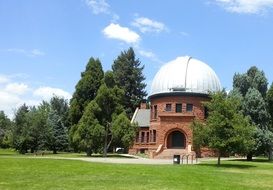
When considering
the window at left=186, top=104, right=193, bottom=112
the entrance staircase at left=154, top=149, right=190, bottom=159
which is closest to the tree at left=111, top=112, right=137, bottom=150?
the entrance staircase at left=154, top=149, right=190, bottom=159

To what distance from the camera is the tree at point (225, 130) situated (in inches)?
1406

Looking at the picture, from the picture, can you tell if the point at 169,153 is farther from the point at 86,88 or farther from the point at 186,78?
the point at 86,88

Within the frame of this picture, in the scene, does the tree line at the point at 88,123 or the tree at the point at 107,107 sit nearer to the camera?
the tree line at the point at 88,123

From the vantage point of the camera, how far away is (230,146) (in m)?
35.9

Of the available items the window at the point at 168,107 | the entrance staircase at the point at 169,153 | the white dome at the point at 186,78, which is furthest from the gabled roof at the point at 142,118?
the entrance staircase at the point at 169,153

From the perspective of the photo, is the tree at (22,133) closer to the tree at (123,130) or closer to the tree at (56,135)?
the tree at (56,135)

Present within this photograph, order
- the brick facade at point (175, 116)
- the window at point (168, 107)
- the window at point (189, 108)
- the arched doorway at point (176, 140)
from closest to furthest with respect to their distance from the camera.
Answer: the brick facade at point (175, 116), the window at point (189, 108), the arched doorway at point (176, 140), the window at point (168, 107)

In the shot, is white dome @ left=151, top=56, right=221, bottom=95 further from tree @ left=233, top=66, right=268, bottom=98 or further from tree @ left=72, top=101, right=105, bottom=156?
tree @ left=72, top=101, right=105, bottom=156

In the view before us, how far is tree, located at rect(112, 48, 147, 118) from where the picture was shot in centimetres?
Answer: 9175

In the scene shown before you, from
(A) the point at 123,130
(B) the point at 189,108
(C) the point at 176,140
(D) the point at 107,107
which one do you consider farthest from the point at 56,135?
(B) the point at 189,108

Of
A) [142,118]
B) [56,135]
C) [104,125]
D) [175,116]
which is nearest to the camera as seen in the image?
[104,125]

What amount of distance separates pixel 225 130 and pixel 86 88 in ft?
81.5

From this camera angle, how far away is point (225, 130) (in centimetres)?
3597

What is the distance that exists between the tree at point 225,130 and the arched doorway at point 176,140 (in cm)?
1828
